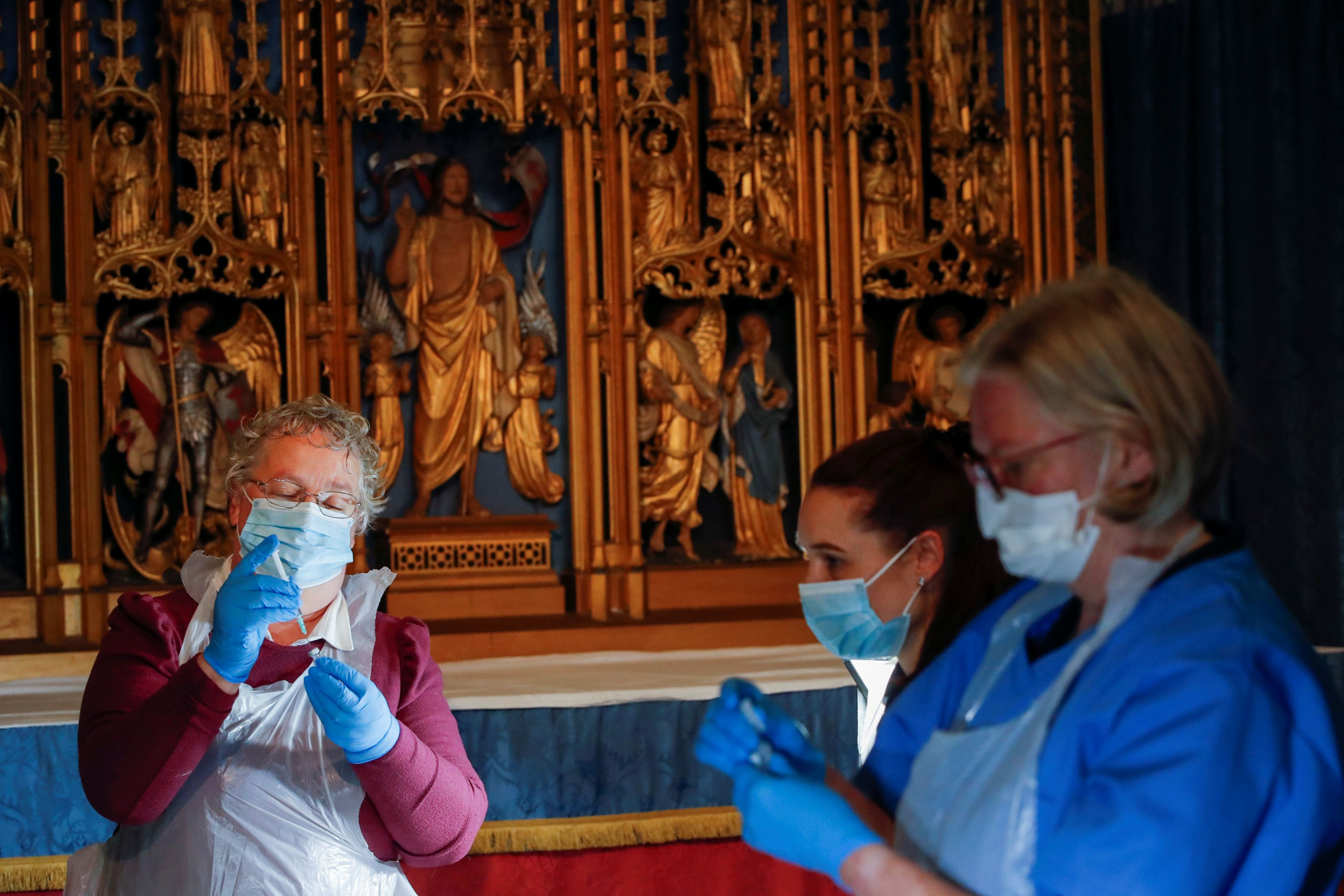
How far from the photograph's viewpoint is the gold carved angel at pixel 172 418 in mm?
4934

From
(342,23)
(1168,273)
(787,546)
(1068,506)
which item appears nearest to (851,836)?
(1068,506)

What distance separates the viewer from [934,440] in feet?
5.83

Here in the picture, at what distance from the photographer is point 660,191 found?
5.33 m

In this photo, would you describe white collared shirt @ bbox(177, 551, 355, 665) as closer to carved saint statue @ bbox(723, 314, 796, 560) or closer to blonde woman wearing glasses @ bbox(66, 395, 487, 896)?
blonde woman wearing glasses @ bbox(66, 395, 487, 896)

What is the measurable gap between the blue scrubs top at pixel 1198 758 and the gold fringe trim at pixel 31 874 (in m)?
2.83

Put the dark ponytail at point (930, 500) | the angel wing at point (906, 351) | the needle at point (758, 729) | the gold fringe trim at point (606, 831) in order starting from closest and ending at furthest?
the needle at point (758, 729), the dark ponytail at point (930, 500), the gold fringe trim at point (606, 831), the angel wing at point (906, 351)

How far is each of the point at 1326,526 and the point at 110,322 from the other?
15.9 ft

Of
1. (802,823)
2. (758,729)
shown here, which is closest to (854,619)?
(758,729)

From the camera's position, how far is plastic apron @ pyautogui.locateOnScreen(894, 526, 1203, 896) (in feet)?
3.65

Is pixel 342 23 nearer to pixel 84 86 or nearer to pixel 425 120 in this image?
pixel 425 120

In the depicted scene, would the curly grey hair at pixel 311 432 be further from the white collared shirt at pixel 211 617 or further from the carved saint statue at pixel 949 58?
the carved saint statue at pixel 949 58

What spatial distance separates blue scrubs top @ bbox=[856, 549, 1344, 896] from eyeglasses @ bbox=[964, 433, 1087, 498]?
15 cm

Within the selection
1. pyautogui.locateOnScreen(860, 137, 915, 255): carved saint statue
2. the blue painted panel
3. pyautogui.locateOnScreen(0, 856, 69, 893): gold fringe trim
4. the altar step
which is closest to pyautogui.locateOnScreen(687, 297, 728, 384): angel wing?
the blue painted panel

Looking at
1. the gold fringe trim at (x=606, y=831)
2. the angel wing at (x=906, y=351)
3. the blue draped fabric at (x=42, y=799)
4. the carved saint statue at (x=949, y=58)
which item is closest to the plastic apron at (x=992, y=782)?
the gold fringe trim at (x=606, y=831)
